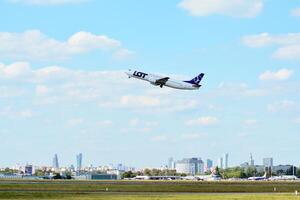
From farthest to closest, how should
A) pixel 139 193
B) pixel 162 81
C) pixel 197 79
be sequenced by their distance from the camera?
pixel 197 79 → pixel 162 81 → pixel 139 193

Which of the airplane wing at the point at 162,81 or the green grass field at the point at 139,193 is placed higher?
the airplane wing at the point at 162,81

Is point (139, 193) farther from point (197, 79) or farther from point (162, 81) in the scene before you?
point (197, 79)

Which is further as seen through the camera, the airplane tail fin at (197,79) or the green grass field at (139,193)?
the airplane tail fin at (197,79)

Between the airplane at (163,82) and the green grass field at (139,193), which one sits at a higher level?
the airplane at (163,82)

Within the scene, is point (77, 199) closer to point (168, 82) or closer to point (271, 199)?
point (271, 199)

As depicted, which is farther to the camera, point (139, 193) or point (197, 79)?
point (197, 79)

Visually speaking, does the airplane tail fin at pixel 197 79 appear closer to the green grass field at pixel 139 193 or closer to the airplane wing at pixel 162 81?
the airplane wing at pixel 162 81

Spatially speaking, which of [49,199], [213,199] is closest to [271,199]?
[213,199]

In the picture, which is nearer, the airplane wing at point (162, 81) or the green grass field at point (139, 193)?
the green grass field at point (139, 193)

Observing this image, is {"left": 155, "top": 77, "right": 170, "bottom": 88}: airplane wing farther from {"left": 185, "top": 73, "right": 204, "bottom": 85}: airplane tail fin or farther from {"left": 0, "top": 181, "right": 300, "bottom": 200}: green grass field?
{"left": 0, "top": 181, "right": 300, "bottom": 200}: green grass field

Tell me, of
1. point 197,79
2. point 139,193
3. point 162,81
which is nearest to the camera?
point 139,193

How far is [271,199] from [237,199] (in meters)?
3.98

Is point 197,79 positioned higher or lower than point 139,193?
higher

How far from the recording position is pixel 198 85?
395ft
